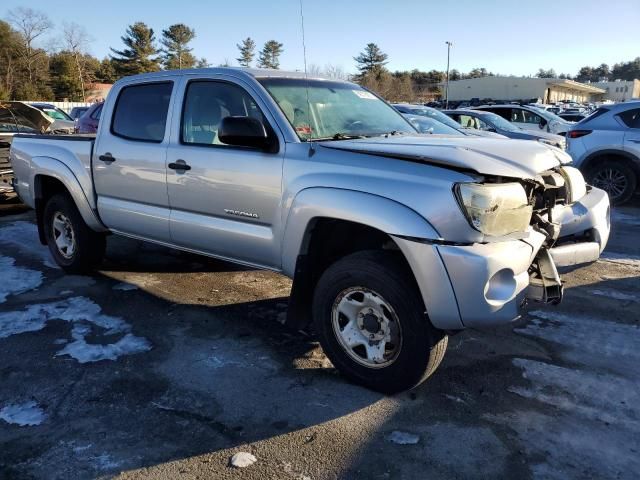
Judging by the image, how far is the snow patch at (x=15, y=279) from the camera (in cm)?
508

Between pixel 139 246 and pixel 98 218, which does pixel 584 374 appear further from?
pixel 139 246

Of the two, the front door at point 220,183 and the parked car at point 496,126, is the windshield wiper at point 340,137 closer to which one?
the front door at point 220,183

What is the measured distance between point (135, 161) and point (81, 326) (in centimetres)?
141

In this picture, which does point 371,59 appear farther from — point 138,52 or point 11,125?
point 11,125

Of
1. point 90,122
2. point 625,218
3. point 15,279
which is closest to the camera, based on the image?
point 15,279

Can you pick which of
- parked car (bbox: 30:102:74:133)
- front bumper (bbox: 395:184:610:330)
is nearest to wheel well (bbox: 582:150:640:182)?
front bumper (bbox: 395:184:610:330)

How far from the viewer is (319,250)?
352 centimetres

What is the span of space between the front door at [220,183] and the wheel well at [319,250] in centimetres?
26

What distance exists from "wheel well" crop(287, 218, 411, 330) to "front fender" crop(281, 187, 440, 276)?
7cm

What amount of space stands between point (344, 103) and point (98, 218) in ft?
8.55

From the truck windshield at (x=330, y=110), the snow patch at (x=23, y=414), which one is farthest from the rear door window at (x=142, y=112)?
the snow patch at (x=23, y=414)

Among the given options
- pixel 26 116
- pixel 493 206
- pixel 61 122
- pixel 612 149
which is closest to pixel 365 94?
pixel 493 206

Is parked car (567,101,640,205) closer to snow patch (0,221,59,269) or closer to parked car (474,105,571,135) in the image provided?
parked car (474,105,571,135)

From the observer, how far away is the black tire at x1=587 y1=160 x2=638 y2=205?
29.6 ft
